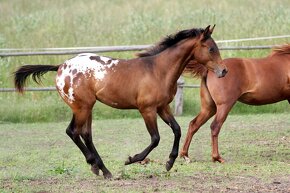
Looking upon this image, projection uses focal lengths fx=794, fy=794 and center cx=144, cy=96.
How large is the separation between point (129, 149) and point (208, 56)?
10.8 ft

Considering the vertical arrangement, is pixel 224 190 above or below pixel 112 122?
above

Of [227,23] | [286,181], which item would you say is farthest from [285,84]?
[227,23]

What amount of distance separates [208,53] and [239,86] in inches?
71.9

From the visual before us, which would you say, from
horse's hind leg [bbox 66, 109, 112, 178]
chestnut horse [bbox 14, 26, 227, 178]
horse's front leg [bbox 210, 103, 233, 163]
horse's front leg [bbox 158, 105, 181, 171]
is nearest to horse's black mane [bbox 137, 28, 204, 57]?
chestnut horse [bbox 14, 26, 227, 178]

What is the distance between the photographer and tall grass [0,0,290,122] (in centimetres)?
1739

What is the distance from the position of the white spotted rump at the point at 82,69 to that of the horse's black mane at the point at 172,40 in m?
0.49

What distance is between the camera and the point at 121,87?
31.1 feet

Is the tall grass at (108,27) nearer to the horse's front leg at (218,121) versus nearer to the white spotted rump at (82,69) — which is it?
the horse's front leg at (218,121)

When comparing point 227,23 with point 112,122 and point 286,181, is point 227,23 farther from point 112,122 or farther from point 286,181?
point 286,181

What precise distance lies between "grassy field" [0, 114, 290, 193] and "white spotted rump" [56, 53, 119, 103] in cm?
101

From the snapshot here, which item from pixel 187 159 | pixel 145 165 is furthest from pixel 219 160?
pixel 145 165

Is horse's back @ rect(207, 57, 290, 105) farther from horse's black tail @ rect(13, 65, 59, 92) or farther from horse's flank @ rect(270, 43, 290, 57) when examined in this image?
horse's black tail @ rect(13, 65, 59, 92)

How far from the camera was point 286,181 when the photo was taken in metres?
9.09

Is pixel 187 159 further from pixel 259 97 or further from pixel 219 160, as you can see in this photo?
pixel 259 97
